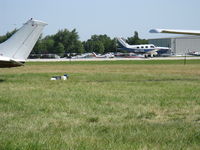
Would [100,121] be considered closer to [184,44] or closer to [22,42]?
[22,42]

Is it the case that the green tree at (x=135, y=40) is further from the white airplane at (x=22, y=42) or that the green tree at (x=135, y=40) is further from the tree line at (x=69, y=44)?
the white airplane at (x=22, y=42)

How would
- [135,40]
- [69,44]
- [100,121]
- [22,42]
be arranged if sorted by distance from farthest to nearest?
[135,40] → [69,44] → [22,42] → [100,121]

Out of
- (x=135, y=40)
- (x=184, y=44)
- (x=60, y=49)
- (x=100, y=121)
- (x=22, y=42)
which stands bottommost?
(x=100, y=121)

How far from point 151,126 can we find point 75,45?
107908 mm

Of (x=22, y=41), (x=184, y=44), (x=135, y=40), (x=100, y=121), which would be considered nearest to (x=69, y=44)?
(x=135, y=40)

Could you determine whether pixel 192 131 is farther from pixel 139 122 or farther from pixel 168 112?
pixel 168 112

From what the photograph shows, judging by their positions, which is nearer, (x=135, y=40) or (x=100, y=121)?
(x=100, y=121)

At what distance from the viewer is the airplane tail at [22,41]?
16417 millimetres

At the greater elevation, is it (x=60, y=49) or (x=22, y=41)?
(x=22, y=41)

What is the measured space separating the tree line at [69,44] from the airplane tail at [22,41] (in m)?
82.4

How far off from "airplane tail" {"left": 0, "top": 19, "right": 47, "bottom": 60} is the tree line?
82351mm

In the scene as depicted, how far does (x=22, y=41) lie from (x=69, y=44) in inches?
3829

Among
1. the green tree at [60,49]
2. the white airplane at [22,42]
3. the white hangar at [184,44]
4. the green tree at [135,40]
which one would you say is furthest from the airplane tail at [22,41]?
the green tree at [135,40]

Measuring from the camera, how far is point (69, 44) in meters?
113
